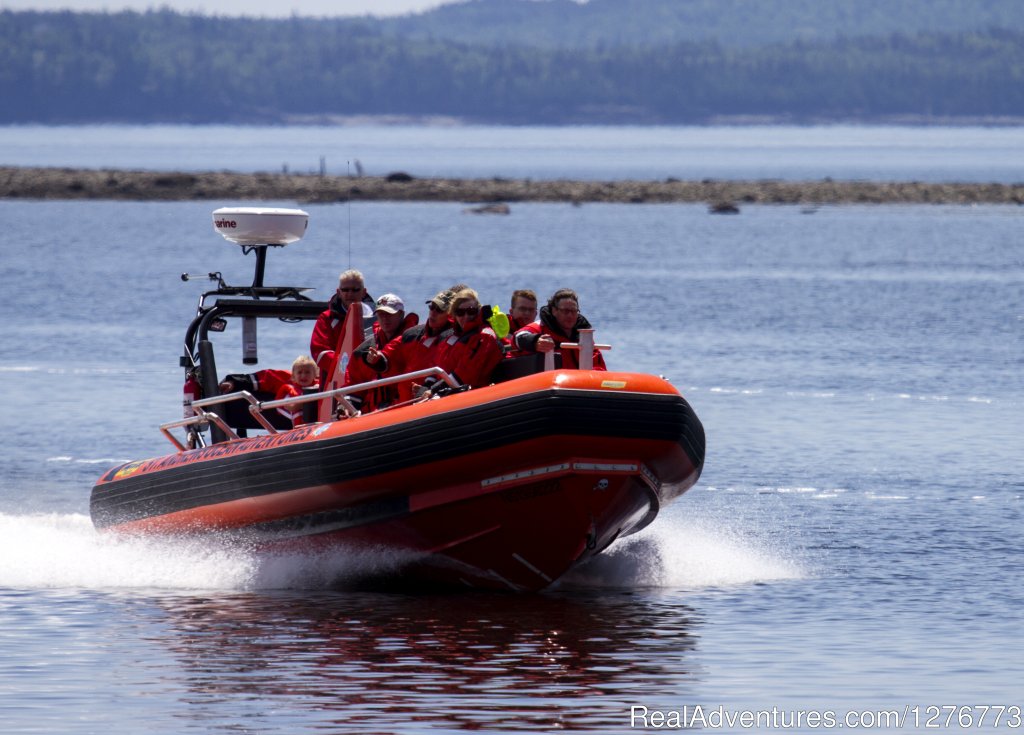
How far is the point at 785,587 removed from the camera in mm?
11367

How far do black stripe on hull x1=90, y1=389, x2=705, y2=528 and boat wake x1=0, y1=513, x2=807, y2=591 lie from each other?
17.9 inches

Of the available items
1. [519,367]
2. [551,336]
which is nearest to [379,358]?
[519,367]

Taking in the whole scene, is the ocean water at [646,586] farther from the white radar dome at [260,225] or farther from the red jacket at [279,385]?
the red jacket at [279,385]

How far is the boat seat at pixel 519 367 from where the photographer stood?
1049 cm

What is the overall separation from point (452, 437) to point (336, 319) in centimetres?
194

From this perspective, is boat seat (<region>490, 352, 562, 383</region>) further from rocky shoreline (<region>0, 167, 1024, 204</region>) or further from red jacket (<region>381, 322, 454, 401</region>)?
rocky shoreline (<region>0, 167, 1024, 204</region>)

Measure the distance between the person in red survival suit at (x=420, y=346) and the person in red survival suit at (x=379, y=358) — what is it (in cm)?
3

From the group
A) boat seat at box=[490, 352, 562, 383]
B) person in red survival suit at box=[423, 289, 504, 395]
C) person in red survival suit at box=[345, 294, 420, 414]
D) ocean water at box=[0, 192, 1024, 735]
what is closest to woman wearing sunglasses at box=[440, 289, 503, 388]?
person in red survival suit at box=[423, 289, 504, 395]

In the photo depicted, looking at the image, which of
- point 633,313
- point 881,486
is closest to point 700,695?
point 881,486

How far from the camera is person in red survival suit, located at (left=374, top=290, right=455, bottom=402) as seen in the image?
10484 mm

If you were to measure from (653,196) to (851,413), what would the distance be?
205 feet

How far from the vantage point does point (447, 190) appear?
3216 inches

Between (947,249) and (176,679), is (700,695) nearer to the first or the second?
(176,679)

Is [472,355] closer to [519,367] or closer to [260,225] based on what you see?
[519,367]
